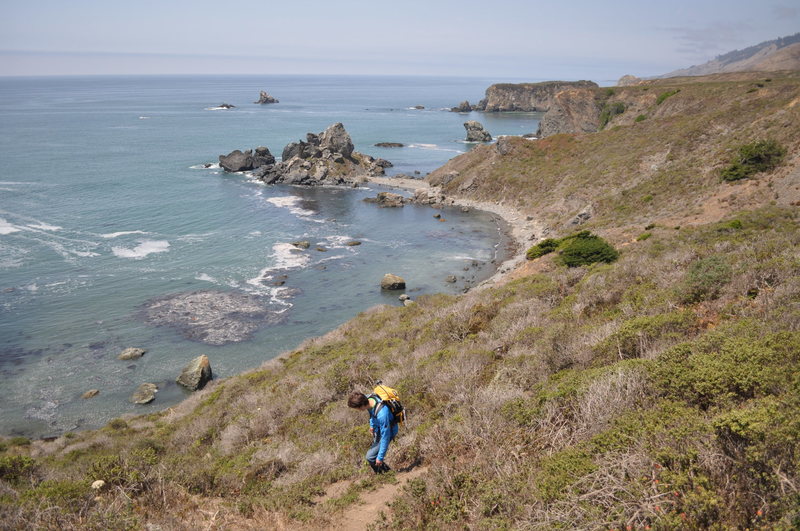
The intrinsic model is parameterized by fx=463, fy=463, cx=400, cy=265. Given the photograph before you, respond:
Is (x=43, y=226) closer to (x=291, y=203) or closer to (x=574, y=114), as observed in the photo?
(x=291, y=203)

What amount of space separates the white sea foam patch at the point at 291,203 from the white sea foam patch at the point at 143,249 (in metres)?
17.9

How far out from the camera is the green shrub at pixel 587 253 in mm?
27280

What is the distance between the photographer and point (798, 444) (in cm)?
523

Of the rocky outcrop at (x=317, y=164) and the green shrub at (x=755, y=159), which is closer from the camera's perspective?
the green shrub at (x=755, y=159)

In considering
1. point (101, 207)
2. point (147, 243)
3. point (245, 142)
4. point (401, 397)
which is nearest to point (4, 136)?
point (245, 142)

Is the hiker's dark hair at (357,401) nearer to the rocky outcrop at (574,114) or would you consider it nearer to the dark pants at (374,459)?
A: the dark pants at (374,459)

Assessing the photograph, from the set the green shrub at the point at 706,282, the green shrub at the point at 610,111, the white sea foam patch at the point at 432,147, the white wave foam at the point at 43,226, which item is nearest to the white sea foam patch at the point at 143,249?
the white wave foam at the point at 43,226

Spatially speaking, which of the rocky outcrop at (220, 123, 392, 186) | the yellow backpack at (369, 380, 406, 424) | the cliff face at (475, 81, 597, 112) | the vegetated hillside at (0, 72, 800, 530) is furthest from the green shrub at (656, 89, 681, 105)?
the cliff face at (475, 81, 597, 112)

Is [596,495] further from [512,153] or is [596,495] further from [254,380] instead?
[512,153]

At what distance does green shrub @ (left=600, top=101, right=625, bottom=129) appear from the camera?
8962 cm

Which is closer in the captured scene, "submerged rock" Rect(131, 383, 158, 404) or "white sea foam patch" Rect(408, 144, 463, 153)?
"submerged rock" Rect(131, 383, 158, 404)

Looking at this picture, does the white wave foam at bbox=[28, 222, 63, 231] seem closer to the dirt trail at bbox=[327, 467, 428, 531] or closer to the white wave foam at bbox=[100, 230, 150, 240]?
the white wave foam at bbox=[100, 230, 150, 240]

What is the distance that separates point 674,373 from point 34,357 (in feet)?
113

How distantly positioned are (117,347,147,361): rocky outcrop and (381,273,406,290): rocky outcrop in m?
18.0
